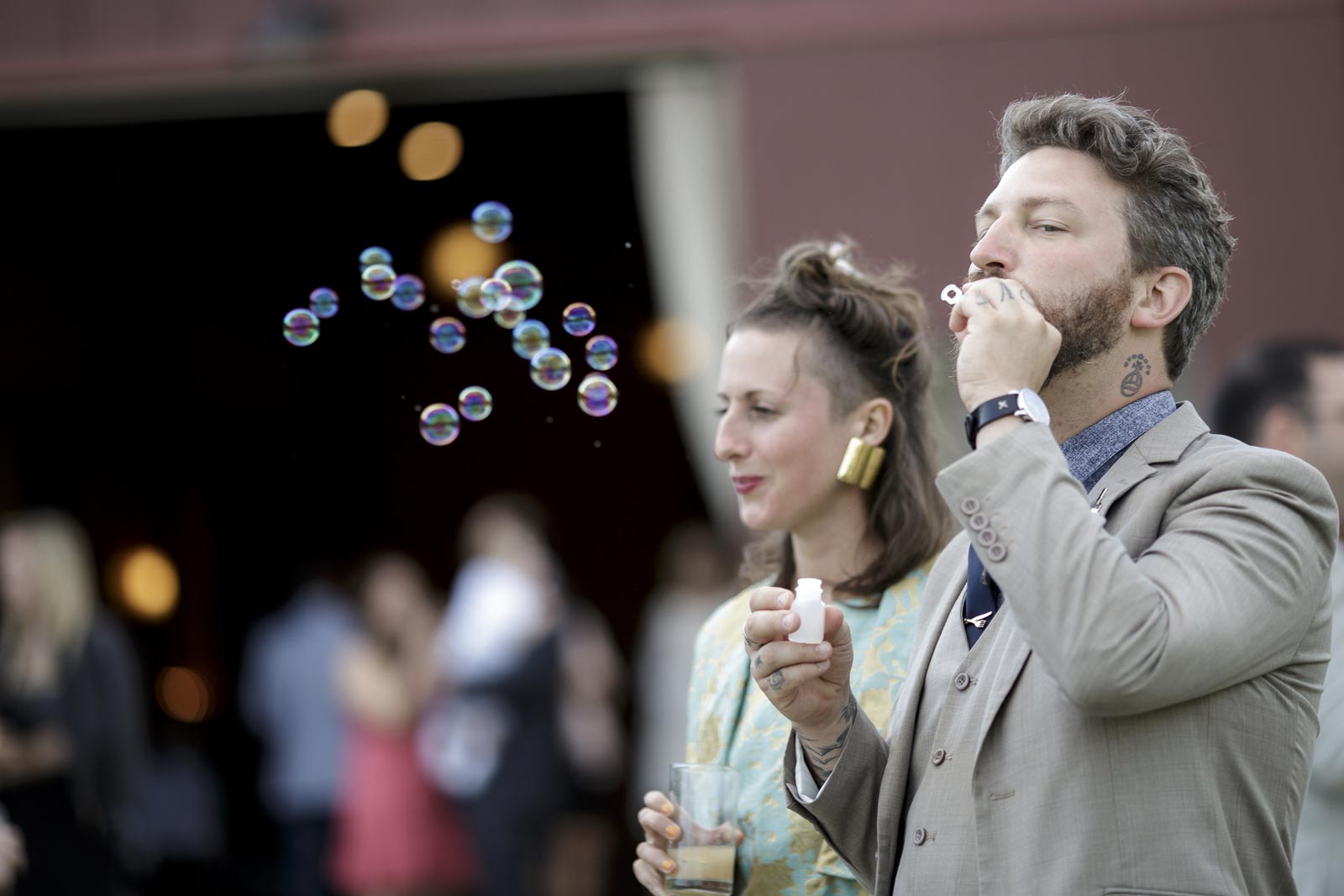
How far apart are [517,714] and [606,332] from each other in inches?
118

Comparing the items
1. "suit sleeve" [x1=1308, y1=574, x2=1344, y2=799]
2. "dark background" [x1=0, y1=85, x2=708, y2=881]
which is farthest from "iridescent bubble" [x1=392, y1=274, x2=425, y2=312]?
"dark background" [x1=0, y1=85, x2=708, y2=881]

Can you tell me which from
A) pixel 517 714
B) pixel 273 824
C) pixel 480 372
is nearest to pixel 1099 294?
pixel 517 714

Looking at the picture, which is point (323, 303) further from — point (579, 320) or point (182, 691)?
point (182, 691)

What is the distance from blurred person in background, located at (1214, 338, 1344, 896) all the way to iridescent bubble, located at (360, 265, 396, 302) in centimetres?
188

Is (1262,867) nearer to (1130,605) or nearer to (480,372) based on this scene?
(1130,605)

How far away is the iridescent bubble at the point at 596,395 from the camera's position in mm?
3043

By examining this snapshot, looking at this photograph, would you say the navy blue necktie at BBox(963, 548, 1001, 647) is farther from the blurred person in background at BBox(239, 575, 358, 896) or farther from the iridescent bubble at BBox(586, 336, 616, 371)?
the blurred person in background at BBox(239, 575, 358, 896)

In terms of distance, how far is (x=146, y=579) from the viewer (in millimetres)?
11180

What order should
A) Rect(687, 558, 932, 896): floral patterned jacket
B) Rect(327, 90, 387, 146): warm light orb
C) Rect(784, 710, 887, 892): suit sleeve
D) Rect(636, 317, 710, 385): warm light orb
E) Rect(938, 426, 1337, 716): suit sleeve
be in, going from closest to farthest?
Rect(938, 426, 1337, 716): suit sleeve, Rect(784, 710, 887, 892): suit sleeve, Rect(687, 558, 932, 896): floral patterned jacket, Rect(327, 90, 387, 146): warm light orb, Rect(636, 317, 710, 385): warm light orb

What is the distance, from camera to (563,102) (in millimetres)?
8438

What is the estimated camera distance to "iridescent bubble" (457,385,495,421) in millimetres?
2908

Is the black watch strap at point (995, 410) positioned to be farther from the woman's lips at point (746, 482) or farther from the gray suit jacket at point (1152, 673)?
the woman's lips at point (746, 482)

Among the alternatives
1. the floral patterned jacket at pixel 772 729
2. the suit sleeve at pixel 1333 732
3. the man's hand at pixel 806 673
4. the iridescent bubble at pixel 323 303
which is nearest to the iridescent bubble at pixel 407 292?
the iridescent bubble at pixel 323 303

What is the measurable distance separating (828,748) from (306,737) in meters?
5.42
